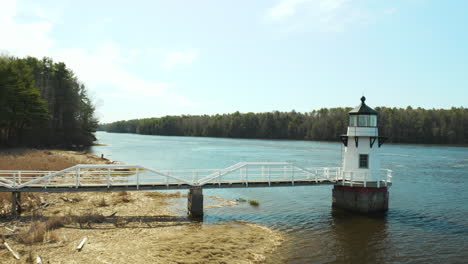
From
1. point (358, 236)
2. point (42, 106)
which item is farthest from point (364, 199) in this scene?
point (42, 106)

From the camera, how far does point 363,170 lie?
70.9 ft

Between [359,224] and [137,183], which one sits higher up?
[137,183]

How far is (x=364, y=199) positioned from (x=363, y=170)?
1.80 metres

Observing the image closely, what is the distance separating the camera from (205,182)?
19.7 m

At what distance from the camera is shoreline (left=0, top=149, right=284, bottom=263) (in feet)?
40.8

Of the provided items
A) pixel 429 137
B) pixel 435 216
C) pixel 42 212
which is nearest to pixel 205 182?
pixel 42 212

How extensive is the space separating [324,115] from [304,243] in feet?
466

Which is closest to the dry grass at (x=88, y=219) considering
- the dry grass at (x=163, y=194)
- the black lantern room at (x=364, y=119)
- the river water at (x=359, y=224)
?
the river water at (x=359, y=224)

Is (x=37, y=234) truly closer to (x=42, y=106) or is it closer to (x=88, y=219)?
(x=88, y=219)

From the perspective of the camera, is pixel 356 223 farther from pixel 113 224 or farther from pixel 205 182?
pixel 113 224

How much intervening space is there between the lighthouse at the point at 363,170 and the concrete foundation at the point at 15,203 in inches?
722

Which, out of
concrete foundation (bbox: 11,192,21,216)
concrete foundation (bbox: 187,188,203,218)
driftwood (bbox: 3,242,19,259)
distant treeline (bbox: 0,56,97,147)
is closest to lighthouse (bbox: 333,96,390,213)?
concrete foundation (bbox: 187,188,203,218)

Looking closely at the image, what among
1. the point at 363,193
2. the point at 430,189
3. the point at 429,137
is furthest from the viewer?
the point at 429,137

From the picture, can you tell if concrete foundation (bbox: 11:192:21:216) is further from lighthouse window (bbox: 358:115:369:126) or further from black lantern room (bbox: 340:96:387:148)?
lighthouse window (bbox: 358:115:369:126)
